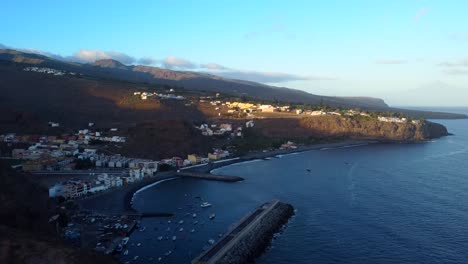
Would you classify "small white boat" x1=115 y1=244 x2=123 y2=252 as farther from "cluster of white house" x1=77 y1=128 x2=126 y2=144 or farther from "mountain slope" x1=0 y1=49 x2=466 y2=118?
"mountain slope" x1=0 y1=49 x2=466 y2=118

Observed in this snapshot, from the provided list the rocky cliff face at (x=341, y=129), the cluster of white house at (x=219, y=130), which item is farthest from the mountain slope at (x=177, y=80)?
the cluster of white house at (x=219, y=130)

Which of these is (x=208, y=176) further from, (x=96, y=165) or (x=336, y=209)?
(x=336, y=209)

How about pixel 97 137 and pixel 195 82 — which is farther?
pixel 195 82

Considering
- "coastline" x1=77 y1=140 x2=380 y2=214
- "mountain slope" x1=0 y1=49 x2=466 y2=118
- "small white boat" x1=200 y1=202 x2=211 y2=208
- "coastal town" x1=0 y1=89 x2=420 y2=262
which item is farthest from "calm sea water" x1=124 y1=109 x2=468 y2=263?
"mountain slope" x1=0 y1=49 x2=466 y2=118

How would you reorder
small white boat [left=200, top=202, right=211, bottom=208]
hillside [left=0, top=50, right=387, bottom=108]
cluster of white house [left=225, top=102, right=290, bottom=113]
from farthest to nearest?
1. hillside [left=0, top=50, right=387, bottom=108]
2. cluster of white house [left=225, top=102, right=290, bottom=113]
3. small white boat [left=200, top=202, right=211, bottom=208]

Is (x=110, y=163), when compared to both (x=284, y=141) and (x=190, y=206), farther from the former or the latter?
(x=284, y=141)

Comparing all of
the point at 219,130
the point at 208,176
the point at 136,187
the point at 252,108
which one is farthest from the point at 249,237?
the point at 252,108
